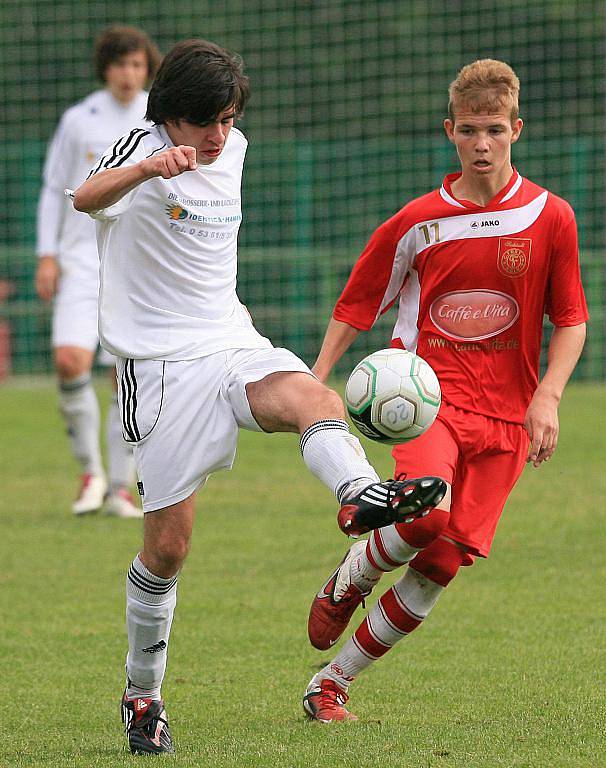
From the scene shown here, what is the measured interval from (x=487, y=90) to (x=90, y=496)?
4639mm

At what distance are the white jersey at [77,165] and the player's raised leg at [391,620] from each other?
4343mm

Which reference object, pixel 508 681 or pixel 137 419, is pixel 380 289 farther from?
pixel 508 681

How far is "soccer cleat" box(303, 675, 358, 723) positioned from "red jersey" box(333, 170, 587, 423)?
3.01ft

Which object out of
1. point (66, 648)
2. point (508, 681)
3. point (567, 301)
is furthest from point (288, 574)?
point (567, 301)

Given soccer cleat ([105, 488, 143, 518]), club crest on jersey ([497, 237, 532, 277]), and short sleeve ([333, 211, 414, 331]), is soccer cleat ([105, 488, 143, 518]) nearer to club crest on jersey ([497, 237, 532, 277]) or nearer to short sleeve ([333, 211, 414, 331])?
short sleeve ([333, 211, 414, 331])

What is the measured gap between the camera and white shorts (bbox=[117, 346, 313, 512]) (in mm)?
3865

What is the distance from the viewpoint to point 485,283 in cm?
436

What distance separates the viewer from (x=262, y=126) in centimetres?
1933

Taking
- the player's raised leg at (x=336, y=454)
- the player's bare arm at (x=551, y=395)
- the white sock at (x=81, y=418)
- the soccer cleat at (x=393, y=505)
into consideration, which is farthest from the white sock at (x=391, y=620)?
the white sock at (x=81, y=418)

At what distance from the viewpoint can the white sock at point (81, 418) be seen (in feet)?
27.7

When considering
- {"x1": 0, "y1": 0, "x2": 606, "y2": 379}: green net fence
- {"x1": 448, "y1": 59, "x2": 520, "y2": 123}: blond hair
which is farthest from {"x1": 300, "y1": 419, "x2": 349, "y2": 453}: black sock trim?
{"x1": 0, "y1": 0, "x2": 606, "y2": 379}: green net fence

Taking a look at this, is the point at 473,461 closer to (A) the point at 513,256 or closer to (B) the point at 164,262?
(A) the point at 513,256

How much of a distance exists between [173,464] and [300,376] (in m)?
0.41

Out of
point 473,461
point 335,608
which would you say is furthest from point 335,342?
point 335,608
